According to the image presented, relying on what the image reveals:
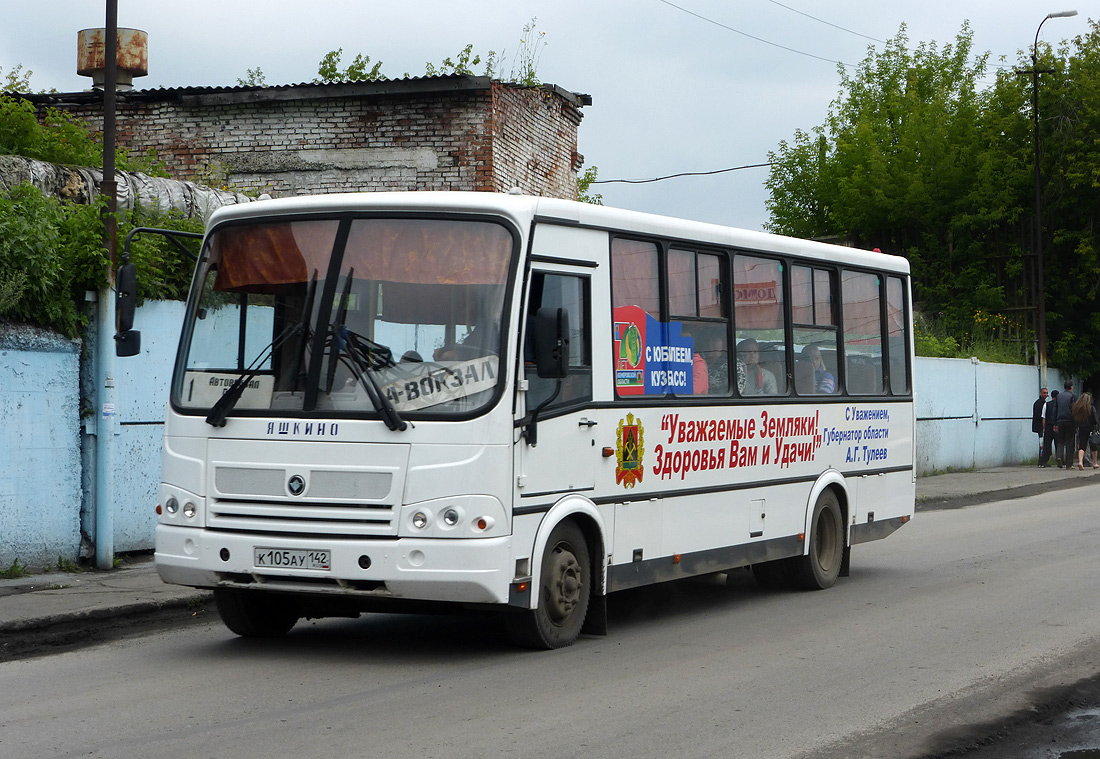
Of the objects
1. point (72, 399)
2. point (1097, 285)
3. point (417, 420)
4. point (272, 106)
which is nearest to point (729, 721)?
point (417, 420)

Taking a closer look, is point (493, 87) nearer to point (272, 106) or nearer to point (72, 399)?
point (272, 106)

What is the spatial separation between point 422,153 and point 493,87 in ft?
4.94

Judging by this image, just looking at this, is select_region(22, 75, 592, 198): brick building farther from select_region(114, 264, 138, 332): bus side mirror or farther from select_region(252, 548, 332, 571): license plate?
select_region(252, 548, 332, 571): license plate

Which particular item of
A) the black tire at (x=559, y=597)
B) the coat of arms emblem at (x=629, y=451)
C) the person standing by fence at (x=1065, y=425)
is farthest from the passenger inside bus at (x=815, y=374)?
the person standing by fence at (x=1065, y=425)

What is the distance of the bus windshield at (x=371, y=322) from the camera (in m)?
7.83

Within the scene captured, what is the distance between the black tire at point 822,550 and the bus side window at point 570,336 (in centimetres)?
350

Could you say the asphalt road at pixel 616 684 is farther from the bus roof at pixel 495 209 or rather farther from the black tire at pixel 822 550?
the bus roof at pixel 495 209

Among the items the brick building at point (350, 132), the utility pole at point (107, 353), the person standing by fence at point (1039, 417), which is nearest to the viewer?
the utility pole at point (107, 353)

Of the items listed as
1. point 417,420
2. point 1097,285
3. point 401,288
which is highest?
point 1097,285

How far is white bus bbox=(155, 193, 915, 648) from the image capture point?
7707mm

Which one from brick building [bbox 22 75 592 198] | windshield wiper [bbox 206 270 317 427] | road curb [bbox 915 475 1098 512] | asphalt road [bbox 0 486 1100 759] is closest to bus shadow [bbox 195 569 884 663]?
asphalt road [bbox 0 486 1100 759]

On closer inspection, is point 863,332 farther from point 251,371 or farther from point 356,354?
point 251,371

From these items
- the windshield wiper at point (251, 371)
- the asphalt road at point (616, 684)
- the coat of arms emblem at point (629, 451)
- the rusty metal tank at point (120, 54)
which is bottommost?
the asphalt road at point (616, 684)

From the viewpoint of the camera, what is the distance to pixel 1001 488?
24.2m
